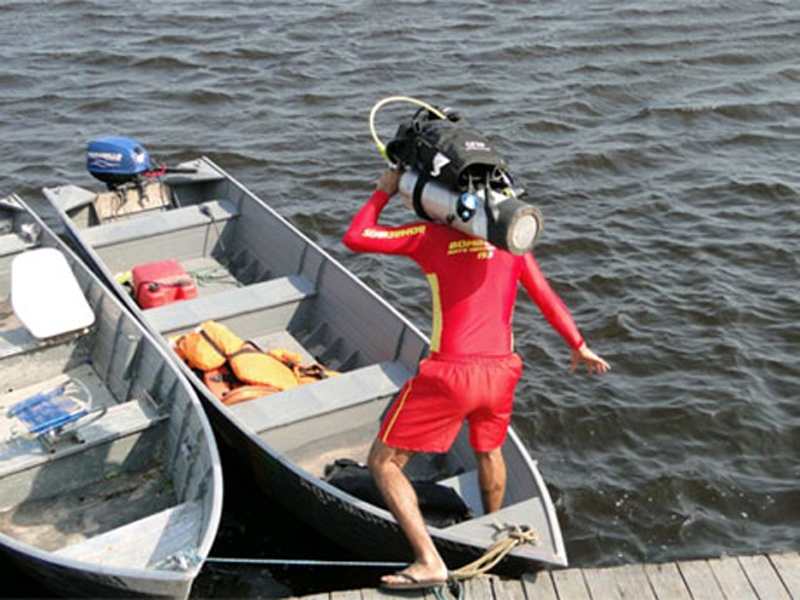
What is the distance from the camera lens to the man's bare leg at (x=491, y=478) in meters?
6.73

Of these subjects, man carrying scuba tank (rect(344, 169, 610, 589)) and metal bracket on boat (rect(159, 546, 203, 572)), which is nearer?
man carrying scuba tank (rect(344, 169, 610, 589))

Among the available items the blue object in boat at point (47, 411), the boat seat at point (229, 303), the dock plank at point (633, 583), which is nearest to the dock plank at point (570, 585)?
the dock plank at point (633, 583)

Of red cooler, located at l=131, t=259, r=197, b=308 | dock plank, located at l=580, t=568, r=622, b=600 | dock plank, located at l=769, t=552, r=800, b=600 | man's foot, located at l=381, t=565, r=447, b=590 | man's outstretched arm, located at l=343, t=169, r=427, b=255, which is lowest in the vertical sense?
red cooler, located at l=131, t=259, r=197, b=308

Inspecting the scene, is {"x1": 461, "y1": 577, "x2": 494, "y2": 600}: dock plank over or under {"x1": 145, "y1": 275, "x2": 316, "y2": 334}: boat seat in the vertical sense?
over

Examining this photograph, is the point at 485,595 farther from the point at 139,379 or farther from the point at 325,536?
the point at 139,379

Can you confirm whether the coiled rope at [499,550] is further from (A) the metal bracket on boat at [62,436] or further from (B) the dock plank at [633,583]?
(A) the metal bracket on boat at [62,436]

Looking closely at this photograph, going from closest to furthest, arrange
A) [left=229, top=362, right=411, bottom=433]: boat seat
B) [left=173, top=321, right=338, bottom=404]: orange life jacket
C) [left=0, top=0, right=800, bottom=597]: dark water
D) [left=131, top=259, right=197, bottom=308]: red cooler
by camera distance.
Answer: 1. [left=229, top=362, right=411, bottom=433]: boat seat
2. [left=173, top=321, right=338, bottom=404]: orange life jacket
3. [left=0, top=0, right=800, bottom=597]: dark water
4. [left=131, top=259, right=197, bottom=308]: red cooler

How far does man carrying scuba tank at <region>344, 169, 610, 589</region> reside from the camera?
20.1 ft

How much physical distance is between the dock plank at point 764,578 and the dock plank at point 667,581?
1.42 ft

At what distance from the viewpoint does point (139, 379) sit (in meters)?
8.70

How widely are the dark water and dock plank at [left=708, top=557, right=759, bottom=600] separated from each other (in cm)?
177

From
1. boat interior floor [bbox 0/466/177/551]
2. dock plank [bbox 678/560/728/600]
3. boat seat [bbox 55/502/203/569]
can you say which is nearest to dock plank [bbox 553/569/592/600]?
dock plank [bbox 678/560/728/600]

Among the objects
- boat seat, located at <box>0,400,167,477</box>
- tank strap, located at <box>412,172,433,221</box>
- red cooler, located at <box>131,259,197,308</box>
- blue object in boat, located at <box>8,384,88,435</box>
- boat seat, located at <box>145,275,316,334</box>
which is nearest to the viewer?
tank strap, located at <box>412,172,433,221</box>

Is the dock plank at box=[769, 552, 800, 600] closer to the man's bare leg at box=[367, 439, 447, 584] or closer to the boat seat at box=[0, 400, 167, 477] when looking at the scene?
the man's bare leg at box=[367, 439, 447, 584]
